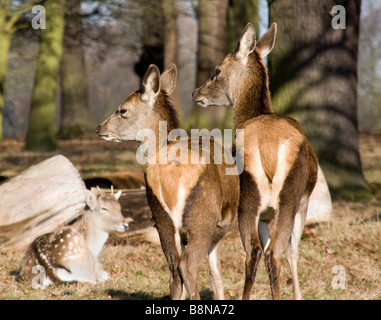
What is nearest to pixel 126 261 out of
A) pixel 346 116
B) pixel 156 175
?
pixel 156 175

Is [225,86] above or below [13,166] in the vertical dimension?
above

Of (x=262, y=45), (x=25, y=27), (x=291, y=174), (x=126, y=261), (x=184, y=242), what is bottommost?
(x=126, y=261)

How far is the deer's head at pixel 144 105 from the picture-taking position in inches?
221

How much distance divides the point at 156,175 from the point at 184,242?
0.58 metres

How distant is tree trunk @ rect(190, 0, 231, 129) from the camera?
17.1m

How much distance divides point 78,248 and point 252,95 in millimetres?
2612

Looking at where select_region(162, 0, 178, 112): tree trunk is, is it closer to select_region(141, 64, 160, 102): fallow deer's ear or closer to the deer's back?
select_region(141, 64, 160, 102): fallow deer's ear

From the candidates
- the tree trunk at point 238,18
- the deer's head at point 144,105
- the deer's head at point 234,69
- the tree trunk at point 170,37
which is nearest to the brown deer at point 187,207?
the deer's head at point 144,105

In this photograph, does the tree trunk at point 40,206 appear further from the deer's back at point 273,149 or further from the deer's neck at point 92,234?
the deer's back at point 273,149

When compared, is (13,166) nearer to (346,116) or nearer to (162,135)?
(346,116)

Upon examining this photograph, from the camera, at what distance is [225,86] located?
21.8 feet

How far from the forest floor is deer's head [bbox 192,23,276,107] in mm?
2123
